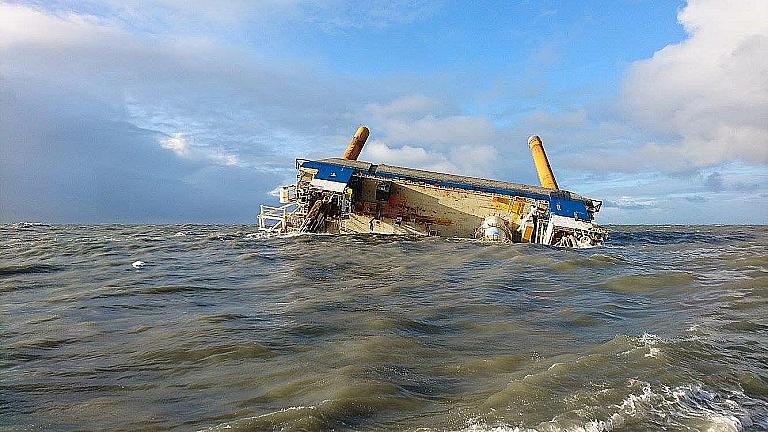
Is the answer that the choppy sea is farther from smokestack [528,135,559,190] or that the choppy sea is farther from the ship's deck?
smokestack [528,135,559,190]

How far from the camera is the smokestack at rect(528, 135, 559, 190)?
4247 centimetres

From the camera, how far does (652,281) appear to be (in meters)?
13.1

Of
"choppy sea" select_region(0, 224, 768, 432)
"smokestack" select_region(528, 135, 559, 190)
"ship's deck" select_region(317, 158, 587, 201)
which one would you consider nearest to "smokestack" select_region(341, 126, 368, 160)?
"ship's deck" select_region(317, 158, 587, 201)

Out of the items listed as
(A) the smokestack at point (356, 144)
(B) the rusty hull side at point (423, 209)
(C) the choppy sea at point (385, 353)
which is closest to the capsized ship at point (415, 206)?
(B) the rusty hull side at point (423, 209)

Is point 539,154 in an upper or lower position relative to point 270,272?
upper

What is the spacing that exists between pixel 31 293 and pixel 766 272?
64.0ft

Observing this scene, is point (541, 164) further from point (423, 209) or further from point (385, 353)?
point (385, 353)

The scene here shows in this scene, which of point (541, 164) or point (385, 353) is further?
point (541, 164)

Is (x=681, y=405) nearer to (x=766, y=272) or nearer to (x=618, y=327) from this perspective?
(x=618, y=327)

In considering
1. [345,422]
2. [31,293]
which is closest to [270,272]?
[31,293]

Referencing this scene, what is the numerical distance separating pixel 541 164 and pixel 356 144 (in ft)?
53.1

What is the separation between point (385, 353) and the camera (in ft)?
21.4

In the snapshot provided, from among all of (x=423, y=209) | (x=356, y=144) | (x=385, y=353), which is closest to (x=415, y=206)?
(x=423, y=209)

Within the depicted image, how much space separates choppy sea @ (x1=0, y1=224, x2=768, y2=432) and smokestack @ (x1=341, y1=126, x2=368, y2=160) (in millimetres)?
28441
